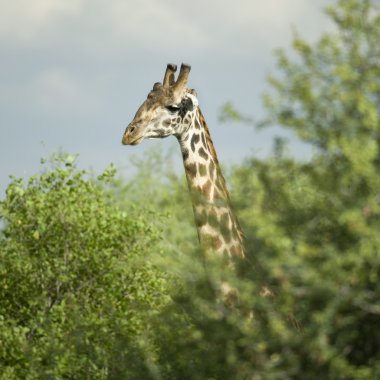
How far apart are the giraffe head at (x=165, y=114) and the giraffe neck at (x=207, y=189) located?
0.44 ft

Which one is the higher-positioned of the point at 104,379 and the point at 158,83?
the point at 158,83

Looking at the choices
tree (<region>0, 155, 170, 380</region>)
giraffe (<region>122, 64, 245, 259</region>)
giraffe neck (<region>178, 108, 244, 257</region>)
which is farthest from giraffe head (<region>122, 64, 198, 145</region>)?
tree (<region>0, 155, 170, 380</region>)

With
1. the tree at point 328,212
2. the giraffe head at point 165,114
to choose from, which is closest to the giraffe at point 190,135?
the giraffe head at point 165,114

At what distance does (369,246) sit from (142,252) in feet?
24.8

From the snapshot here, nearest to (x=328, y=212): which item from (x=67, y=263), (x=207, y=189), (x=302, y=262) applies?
(x=302, y=262)

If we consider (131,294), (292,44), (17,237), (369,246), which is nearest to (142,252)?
(131,294)

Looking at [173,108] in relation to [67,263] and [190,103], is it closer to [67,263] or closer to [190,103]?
[190,103]

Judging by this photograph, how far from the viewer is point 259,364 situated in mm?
7145

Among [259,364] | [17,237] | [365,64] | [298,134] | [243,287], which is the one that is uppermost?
[17,237]

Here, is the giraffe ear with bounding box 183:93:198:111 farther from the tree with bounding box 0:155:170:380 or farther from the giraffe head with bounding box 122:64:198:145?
the tree with bounding box 0:155:170:380

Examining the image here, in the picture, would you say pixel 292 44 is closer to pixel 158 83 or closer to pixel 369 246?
pixel 369 246

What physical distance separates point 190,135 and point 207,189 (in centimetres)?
82

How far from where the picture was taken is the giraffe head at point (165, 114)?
1119cm

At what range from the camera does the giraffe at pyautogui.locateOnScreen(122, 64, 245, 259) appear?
10.3 metres
